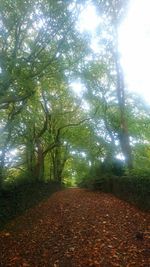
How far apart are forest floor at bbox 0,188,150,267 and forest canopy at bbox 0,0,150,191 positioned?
3319 mm

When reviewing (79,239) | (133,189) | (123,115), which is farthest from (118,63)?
(79,239)

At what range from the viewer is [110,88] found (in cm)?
3038

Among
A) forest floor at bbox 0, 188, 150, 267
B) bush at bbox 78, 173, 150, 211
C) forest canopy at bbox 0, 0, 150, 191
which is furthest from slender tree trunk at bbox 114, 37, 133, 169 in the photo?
forest floor at bbox 0, 188, 150, 267

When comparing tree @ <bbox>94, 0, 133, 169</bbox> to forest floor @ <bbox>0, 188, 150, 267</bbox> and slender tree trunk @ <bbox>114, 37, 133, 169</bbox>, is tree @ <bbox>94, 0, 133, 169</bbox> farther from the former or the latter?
forest floor @ <bbox>0, 188, 150, 267</bbox>

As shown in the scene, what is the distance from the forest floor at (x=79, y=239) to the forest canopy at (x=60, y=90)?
3.32 meters

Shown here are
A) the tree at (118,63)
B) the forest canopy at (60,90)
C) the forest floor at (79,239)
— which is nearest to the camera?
the forest floor at (79,239)

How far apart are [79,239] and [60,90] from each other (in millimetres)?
18640

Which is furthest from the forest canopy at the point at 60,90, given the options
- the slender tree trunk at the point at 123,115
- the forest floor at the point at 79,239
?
the forest floor at the point at 79,239

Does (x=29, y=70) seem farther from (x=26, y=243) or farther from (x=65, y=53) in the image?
(x=26, y=243)

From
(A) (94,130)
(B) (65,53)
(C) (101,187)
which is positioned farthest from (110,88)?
(B) (65,53)

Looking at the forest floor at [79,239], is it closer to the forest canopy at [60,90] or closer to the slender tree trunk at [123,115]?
the forest canopy at [60,90]

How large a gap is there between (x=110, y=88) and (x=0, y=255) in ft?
80.7

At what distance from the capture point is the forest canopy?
11086 mm

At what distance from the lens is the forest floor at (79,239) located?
6.91m
